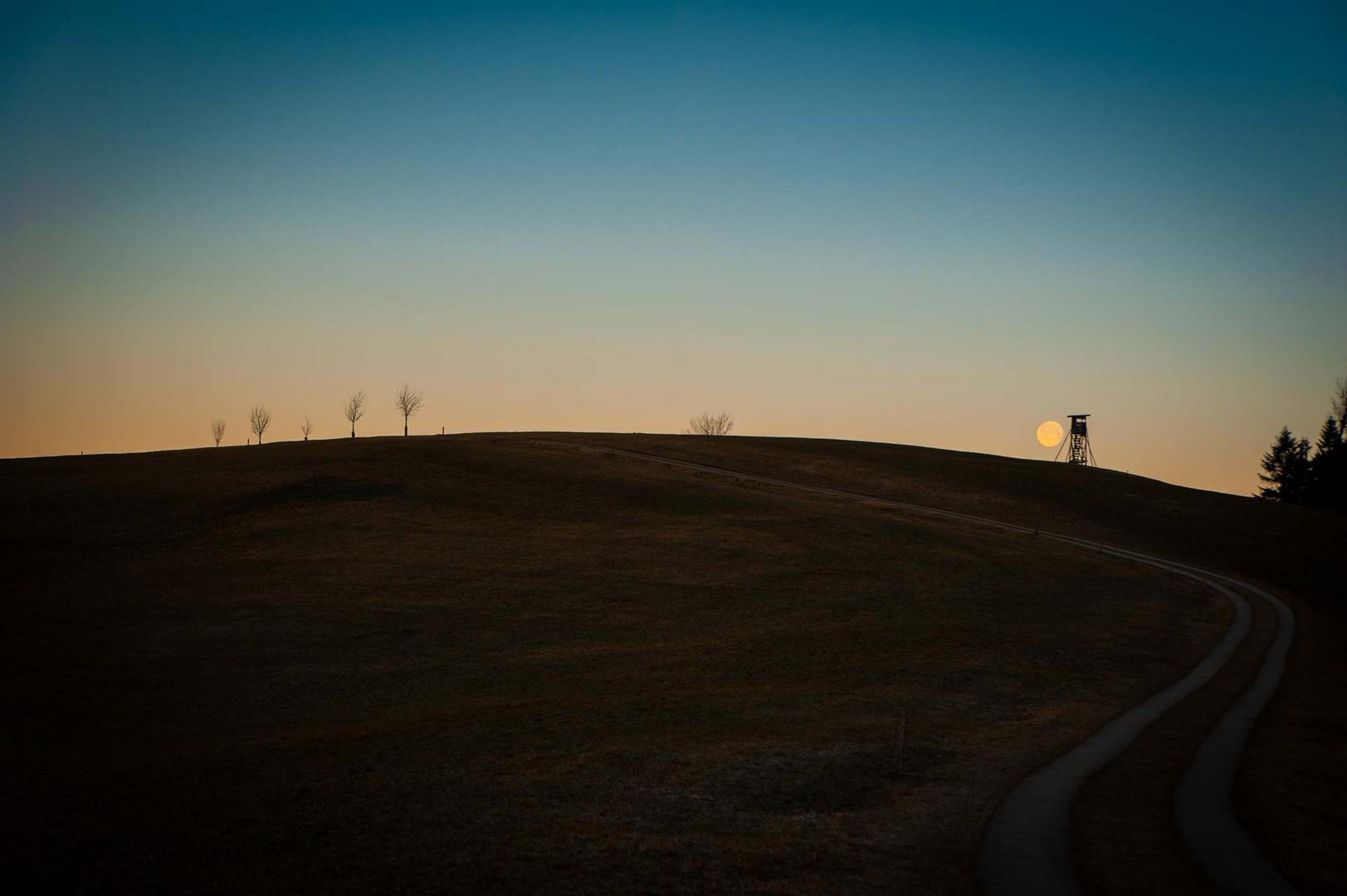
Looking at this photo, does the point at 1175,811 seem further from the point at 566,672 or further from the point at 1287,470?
the point at 1287,470

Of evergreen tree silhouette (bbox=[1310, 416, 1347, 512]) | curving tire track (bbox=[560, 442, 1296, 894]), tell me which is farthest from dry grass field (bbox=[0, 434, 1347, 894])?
evergreen tree silhouette (bbox=[1310, 416, 1347, 512])

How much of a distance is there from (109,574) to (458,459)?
101 feet

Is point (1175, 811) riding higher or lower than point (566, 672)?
higher

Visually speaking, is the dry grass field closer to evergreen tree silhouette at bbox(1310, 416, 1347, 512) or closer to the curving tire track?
the curving tire track

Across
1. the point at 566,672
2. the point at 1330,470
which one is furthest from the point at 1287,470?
the point at 566,672

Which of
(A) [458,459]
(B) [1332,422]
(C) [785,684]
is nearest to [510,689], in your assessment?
(C) [785,684]

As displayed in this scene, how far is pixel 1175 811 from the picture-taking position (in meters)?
16.6

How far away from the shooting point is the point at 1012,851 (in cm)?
1438

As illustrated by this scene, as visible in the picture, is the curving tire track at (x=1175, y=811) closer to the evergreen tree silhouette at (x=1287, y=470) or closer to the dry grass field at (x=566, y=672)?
the dry grass field at (x=566, y=672)

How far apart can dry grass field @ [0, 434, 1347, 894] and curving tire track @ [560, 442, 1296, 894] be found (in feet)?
1.78

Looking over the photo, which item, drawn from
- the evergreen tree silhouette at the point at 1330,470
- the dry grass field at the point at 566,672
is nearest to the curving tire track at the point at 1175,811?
the dry grass field at the point at 566,672

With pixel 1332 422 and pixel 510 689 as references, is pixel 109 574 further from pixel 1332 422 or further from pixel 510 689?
Result: pixel 1332 422

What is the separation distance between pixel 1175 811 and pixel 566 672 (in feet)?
61.6

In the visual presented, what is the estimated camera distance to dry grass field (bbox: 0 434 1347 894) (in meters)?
14.6
